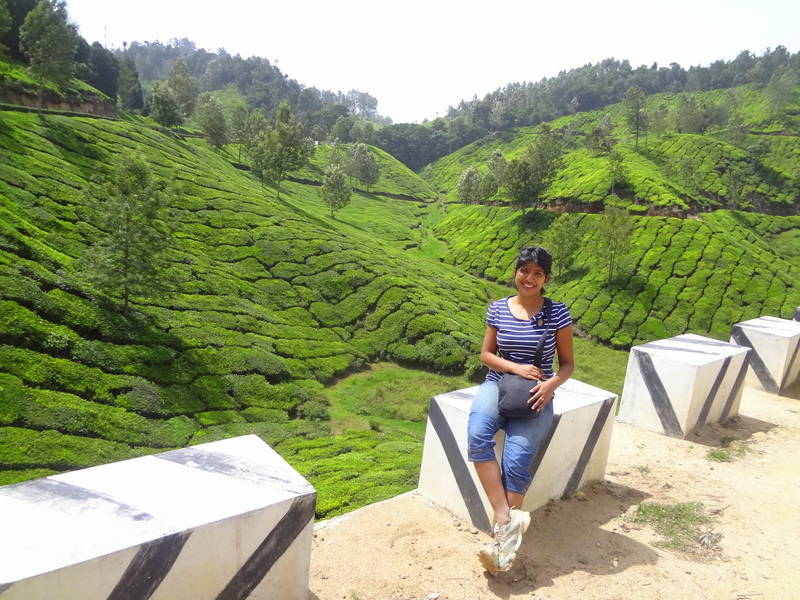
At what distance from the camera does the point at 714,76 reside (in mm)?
130625

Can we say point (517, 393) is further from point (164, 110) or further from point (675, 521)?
point (164, 110)

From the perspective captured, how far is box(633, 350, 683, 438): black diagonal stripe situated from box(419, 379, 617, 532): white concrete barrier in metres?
3.15

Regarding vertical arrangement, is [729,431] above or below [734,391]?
below

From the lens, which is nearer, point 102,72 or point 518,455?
point 518,455

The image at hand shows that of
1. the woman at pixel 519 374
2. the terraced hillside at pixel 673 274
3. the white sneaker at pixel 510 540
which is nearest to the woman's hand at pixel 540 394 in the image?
the woman at pixel 519 374

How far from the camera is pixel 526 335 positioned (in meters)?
5.52

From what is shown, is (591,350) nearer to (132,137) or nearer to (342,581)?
(342,581)

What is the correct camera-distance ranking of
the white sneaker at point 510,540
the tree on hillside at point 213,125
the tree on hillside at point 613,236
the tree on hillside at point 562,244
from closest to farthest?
the white sneaker at point 510,540 < the tree on hillside at point 613,236 < the tree on hillside at point 562,244 < the tree on hillside at point 213,125

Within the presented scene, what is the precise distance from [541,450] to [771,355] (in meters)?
10.9

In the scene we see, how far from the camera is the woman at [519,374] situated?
5195 millimetres

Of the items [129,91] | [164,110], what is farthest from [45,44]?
[129,91]

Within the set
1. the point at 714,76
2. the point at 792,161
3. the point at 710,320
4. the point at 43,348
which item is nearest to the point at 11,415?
the point at 43,348

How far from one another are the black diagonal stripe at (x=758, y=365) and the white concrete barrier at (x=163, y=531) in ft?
45.5

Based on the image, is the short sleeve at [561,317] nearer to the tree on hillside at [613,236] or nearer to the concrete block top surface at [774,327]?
the concrete block top surface at [774,327]
